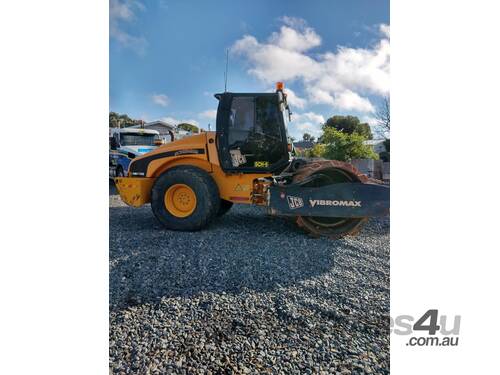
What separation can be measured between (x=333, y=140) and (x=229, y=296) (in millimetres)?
7234

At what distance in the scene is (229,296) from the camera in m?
1.58

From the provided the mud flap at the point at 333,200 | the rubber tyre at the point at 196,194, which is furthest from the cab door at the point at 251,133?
the mud flap at the point at 333,200

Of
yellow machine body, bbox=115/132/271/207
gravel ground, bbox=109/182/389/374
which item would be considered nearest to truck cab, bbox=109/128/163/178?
yellow machine body, bbox=115/132/271/207

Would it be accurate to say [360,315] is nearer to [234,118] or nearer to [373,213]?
[373,213]

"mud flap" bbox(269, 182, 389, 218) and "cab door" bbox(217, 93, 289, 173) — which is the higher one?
"cab door" bbox(217, 93, 289, 173)

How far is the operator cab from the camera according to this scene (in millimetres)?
2832

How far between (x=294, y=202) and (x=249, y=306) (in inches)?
51.9

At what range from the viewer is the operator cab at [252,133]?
2.83m

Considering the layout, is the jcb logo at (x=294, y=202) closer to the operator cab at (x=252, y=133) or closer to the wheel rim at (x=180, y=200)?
the operator cab at (x=252, y=133)

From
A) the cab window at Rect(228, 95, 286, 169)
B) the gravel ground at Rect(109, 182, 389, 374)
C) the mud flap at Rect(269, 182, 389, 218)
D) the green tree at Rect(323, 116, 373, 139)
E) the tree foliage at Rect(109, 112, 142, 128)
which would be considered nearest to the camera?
the gravel ground at Rect(109, 182, 389, 374)

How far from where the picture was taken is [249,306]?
1.48 m

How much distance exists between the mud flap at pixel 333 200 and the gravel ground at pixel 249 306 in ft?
0.92

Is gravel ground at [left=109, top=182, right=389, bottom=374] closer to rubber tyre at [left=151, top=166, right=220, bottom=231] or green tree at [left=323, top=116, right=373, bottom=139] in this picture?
rubber tyre at [left=151, top=166, right=220, bottom=231]
